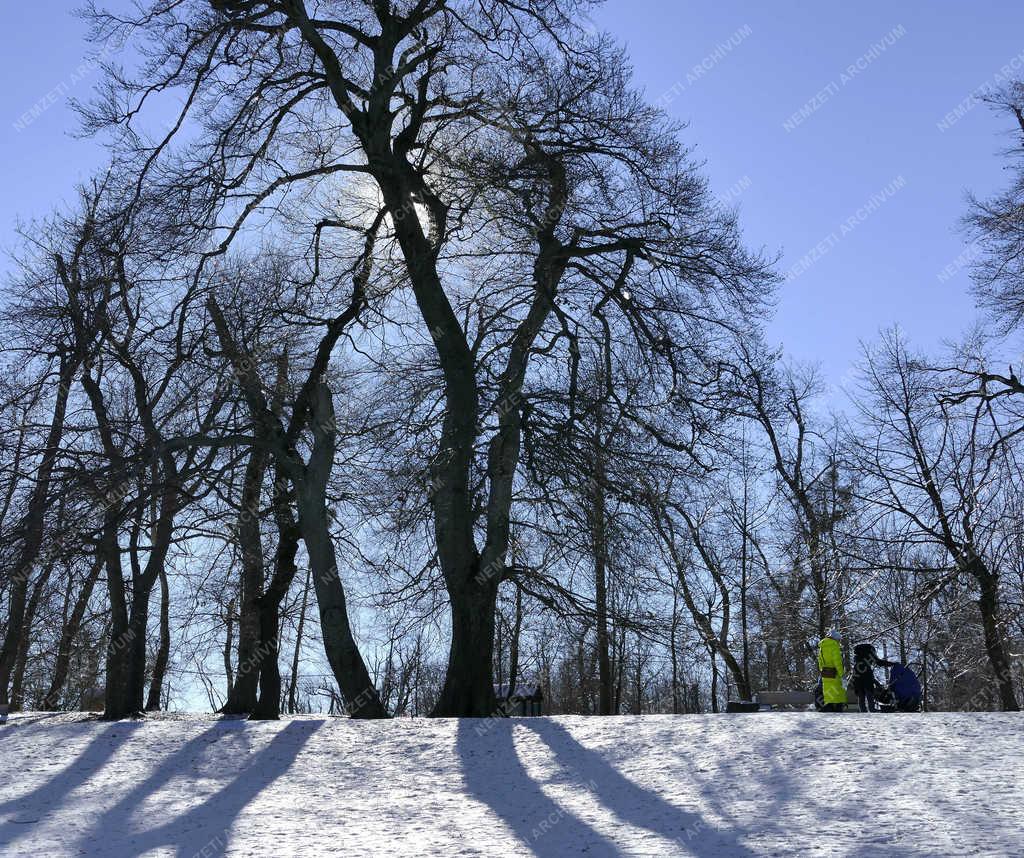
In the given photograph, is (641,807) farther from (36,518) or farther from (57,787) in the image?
(36,518)

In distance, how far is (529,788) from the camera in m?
8.48

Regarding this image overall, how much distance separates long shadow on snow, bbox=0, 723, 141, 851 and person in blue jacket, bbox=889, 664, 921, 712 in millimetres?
10011

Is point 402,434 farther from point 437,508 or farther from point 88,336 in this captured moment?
point 88,336

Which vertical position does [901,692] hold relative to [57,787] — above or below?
above

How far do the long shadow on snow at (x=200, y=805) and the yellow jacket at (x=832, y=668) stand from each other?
24.5 feet

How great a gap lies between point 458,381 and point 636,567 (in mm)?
3812

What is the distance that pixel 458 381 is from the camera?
14258 millimetres

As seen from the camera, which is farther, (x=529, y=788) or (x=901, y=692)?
(x=901, y=692)

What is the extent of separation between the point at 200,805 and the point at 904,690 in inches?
392

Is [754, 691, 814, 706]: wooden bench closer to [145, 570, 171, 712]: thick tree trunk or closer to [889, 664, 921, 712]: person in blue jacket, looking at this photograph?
[889, 664, 921, 712]: person in blue jacket

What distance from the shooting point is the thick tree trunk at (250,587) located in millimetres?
17922

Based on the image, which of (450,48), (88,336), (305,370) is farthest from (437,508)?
(450,48)

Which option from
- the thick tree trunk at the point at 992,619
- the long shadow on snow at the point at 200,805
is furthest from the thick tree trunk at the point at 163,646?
the thick tree trunk at the point at 992,619

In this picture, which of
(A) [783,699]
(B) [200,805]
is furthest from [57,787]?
(A) [783,699]
